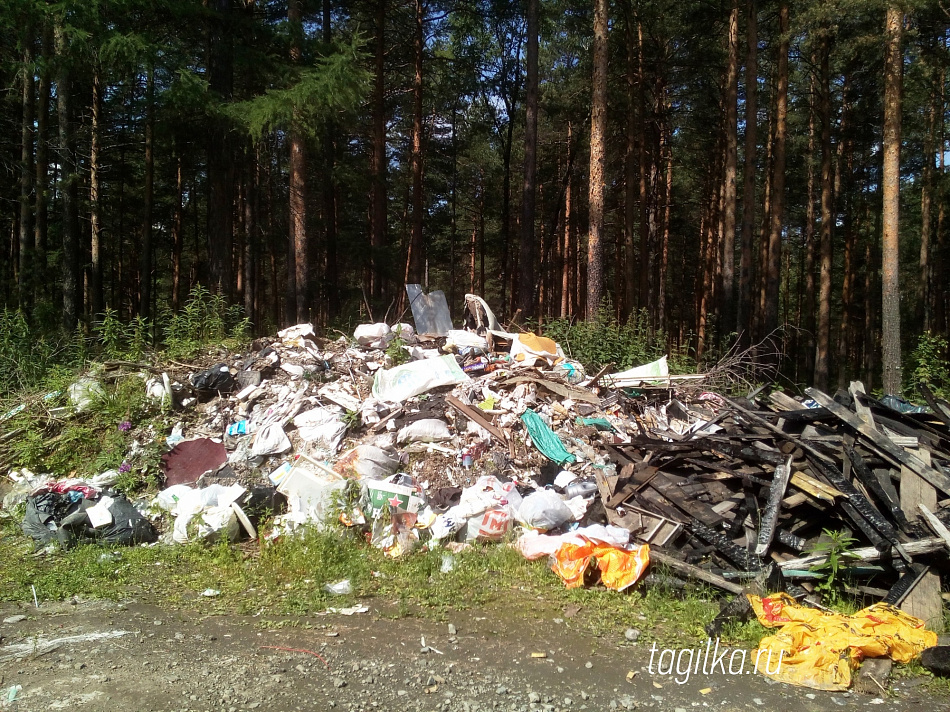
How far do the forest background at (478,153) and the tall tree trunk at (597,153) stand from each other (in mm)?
51

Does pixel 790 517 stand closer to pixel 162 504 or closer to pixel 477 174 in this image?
pixel 162 504

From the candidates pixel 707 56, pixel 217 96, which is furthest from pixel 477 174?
pixel 217 96

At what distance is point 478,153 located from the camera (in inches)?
978

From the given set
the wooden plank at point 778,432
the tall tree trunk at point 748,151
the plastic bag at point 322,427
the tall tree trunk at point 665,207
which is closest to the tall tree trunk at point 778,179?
the tall tree trunk at point 748,151

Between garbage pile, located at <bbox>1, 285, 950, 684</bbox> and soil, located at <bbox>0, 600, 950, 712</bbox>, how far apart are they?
31.3 inches

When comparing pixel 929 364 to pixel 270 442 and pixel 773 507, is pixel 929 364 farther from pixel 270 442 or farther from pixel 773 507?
pixel 270 442

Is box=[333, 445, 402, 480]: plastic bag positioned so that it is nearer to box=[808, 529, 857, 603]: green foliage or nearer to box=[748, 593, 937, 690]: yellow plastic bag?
box=[748, 593, 937, 690]: yellow plastic bag

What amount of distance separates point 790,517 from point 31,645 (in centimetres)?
564

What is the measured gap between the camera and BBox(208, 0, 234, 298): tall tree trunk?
39.5 ft

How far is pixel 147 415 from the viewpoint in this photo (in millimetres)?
8055

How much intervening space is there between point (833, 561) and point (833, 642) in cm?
87

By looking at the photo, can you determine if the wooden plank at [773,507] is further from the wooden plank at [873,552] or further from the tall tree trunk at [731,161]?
the tall tree trunk at [731,161]

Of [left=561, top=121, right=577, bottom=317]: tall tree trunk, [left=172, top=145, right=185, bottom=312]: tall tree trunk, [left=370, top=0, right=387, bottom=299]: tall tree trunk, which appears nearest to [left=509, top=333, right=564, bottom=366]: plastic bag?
[left=370, top=0, right=387, bottom=299]: tall tree trunk

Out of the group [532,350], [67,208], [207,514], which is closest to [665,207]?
[532,350]
